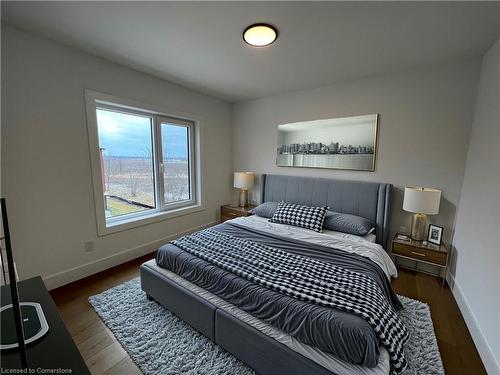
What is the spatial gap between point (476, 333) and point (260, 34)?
289 cm

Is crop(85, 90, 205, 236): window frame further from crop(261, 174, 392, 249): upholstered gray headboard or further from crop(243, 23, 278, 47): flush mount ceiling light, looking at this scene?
crop(243, 23, 278, 47): flush mount ceiling light

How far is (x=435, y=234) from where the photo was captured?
2.45 metres

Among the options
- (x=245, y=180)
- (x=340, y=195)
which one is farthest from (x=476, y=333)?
(x=245, y=180)

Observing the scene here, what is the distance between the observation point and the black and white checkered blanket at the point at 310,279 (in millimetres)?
1250

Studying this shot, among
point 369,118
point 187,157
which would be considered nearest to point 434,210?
point 369,118

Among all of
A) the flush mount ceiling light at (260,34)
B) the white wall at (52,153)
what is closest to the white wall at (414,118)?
the flush mount ceiling light at (260,34)

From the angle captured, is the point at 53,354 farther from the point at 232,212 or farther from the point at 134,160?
the point at 232,212

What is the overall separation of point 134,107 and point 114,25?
101 cm

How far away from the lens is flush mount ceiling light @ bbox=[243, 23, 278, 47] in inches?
68.3

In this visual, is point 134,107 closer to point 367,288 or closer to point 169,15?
point 169,15

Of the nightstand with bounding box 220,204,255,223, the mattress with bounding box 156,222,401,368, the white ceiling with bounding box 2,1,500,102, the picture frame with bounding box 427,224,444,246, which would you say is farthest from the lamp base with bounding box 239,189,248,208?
the picture frame with bounding box 427,224,444,246

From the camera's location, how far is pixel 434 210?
7.48ft

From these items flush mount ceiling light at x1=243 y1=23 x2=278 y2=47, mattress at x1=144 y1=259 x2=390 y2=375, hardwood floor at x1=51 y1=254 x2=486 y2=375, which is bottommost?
hardwood floor at x1=51 y1=254 x2=486 y2=375

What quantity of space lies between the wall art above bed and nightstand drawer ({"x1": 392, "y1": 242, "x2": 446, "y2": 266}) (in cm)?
100
